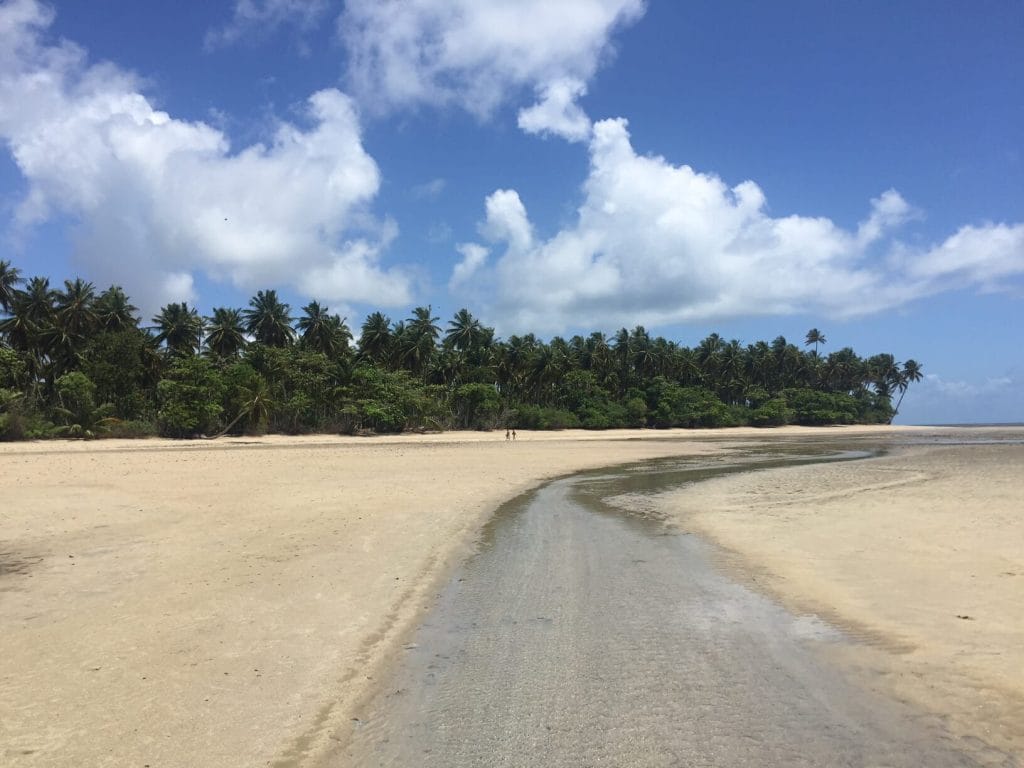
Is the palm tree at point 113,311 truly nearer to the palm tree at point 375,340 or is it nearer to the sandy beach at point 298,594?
the palm tree at point 375,340

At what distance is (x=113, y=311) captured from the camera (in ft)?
222

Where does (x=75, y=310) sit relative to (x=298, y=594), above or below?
above

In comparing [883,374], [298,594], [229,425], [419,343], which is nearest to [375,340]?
[419,343]

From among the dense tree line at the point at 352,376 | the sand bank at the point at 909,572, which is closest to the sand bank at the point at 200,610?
the sand bank at the point at 909,572

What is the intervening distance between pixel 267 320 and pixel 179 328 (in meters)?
10.0

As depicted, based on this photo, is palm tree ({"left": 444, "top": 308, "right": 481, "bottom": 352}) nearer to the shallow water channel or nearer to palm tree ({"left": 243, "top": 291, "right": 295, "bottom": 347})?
palm tree ({"left": 243, "top": 291, "right": 295, "bottom": 347})

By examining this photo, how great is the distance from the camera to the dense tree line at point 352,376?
56031mm

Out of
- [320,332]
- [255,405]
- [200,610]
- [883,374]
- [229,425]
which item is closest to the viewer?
[200,610]

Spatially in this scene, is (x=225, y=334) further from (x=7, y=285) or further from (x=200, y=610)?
(x=200, y=610)

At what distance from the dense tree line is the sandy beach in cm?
3813

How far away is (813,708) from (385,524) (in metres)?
11.0

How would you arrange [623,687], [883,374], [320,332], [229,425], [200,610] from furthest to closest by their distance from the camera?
[883,374] → [320,332] → [229,425] → [200,610] → [623,687]

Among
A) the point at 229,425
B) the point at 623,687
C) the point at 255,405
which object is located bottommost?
the point at 623,687

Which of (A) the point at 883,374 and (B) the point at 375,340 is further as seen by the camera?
(A) the point at 883,374
